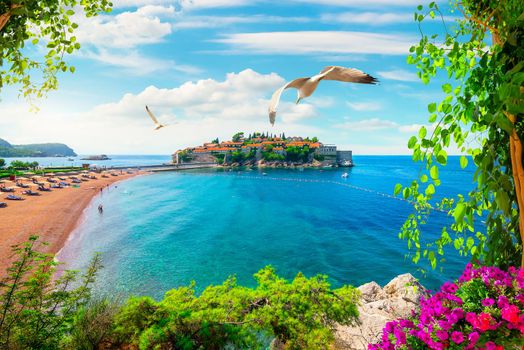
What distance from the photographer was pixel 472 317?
214cm

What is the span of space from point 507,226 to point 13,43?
548cm

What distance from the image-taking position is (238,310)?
8.61m

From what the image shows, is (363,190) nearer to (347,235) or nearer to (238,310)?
(347,235)

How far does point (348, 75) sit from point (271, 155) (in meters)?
125

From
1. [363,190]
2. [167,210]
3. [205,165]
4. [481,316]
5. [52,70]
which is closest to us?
[481,316]

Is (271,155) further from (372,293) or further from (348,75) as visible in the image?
(348,75)

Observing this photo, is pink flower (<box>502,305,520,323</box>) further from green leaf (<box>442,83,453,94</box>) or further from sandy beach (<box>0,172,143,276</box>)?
sandy beach (<box>0,172,143,276</box>)

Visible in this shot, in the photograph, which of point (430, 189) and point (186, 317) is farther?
point (186, 317)

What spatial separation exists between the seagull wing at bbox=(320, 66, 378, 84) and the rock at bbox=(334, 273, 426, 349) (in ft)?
23.6

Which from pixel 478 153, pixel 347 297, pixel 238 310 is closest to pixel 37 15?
pixel 478 153

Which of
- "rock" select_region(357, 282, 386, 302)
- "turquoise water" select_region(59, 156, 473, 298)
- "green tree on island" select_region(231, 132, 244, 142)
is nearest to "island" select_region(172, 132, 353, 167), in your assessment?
"green tree on island" select_region(231, 132, 244, 142)

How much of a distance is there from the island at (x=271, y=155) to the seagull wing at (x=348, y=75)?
122149 mm

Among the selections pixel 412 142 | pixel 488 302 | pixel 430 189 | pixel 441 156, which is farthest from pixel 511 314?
pixel 412 142

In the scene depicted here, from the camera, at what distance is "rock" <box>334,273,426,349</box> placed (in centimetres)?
990
